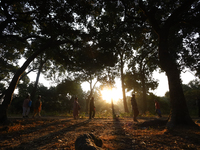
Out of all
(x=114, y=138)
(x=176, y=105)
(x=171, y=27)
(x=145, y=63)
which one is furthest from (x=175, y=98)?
(x=145, y=63)

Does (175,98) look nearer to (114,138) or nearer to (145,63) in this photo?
(114,138)

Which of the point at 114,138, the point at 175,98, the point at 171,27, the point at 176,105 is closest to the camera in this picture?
the point at 114,138

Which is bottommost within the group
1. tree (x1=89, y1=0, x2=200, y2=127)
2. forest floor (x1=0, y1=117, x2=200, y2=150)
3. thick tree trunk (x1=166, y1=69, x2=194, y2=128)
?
forest floor (x1=0, y1=117, x2=200, y2=150)

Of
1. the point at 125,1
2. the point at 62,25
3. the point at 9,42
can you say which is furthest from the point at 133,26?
the point at 9,42

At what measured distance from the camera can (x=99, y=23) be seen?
408 inches

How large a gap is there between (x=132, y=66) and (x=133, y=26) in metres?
12.7

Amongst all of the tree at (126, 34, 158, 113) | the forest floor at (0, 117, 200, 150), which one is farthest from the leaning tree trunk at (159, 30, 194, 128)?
the tree at (126, 34, 158, 113)

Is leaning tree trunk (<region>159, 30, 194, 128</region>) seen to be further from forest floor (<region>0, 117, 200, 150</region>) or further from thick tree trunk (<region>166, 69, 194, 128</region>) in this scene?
forest floor (<region>0, 117, 200, 150</region>)

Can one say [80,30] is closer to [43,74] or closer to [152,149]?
[152,149]

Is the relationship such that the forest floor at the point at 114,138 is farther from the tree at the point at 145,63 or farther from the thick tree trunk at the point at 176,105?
the tree at the point at 145,63

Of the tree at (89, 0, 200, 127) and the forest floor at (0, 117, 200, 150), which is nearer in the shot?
the forest floor at (0, 117, 200, 150)

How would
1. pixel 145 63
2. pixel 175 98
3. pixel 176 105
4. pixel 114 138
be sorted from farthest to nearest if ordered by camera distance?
1. pixel 145 63
2. pixel 175 98
3. pixel 176 105
4. pixel 114 138

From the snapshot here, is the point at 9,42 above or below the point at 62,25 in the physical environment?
below

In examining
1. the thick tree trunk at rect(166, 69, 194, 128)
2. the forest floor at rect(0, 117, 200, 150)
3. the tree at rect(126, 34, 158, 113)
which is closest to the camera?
the forest floor at rect(0, 117, 200, 150)
